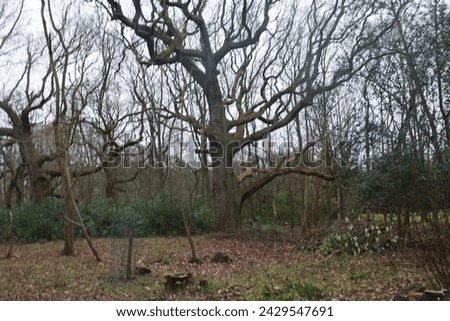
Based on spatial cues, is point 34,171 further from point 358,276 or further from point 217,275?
point 358,276

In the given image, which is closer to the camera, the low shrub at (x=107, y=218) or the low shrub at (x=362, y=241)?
the low shrub at (x=362, y=241)

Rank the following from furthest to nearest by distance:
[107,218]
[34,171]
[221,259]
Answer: [34,171] → [107,218] → [221,259]

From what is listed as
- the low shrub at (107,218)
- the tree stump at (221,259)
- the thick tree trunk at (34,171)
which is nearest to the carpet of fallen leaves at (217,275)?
the tree stump at (221,259)

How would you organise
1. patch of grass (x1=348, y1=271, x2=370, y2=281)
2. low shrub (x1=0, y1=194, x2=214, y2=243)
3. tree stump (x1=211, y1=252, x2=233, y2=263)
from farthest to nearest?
1. low shrub (x1=0, y1=194, x2=214, y2=243)
2. tree stump (x1=211, y1=252, x2=233, y2=263)
3. patch of grass (x1=348, y1=271, x2=370, y2=281)

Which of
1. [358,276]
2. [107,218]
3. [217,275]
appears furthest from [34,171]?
[358,276]

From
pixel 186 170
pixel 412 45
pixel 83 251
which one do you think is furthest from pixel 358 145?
pixel 83 251

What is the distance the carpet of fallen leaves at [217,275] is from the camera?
4906 millimetres

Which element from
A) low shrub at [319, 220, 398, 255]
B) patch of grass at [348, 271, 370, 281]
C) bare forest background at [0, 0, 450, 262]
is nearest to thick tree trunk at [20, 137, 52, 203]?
bare forest background at [0, 0, 450, 262]

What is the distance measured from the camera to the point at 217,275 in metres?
5.88

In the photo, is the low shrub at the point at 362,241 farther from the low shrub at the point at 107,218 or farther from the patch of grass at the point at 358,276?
the low shrub at the point at 107,218

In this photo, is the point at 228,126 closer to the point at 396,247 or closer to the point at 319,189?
the point at 319,189

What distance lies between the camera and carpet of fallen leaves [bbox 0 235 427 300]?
4.91 m

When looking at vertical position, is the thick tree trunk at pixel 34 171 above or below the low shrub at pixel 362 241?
above

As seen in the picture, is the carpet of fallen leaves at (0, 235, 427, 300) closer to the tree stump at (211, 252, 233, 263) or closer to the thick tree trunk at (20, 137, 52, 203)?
the tree stump at (211, 252, 233, 263)
